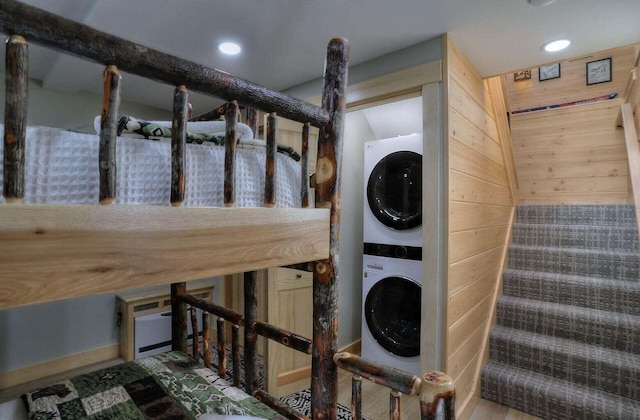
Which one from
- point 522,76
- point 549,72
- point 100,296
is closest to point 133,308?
point 100,296

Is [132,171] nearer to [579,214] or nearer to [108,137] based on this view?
[108,137]

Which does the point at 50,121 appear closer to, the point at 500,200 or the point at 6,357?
the point at 6,357

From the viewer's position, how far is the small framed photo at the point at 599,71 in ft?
10.7

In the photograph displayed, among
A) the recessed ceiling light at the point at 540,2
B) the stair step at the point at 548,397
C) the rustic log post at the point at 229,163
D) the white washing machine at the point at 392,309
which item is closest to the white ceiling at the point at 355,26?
the recessed ceiling light at the point at 540,2

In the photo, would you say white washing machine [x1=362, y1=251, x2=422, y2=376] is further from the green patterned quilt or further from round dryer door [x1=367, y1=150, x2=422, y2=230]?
the green patterned quilt

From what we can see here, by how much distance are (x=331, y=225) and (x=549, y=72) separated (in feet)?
12.8

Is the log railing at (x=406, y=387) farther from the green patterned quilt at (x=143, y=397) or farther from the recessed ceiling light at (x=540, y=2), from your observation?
the recessed ceiling light at (x=540, y=2)

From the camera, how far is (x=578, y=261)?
106 inches

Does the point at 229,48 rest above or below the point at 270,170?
above

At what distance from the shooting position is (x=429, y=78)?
1.82 meters

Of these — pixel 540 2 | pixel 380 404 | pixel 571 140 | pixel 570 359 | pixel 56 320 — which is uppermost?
pixel 540 2

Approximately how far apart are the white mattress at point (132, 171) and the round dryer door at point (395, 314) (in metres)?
1.86

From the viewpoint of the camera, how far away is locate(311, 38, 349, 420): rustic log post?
1.00 m

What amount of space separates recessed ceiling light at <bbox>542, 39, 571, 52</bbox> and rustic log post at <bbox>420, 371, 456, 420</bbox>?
2.01 metres
